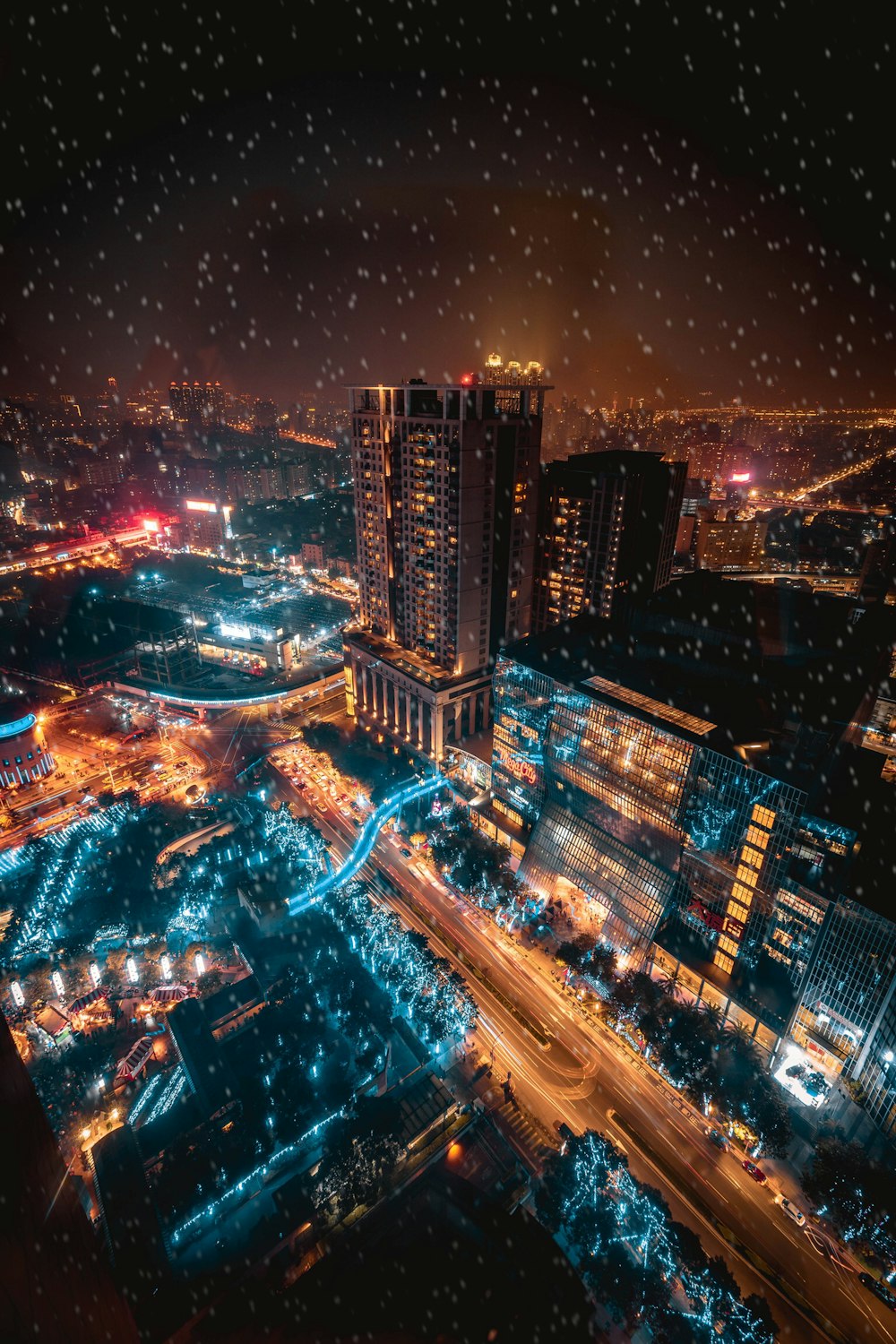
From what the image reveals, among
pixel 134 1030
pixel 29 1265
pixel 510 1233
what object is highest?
pixel 29 1265

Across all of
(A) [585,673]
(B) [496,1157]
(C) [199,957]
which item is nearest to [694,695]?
(A) [585,673]

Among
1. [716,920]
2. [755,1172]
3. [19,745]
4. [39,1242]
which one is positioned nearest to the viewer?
[39,1242]

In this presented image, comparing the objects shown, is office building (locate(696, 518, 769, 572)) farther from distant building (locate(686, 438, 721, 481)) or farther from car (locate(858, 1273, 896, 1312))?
car (locate(858, 1273, 896, 1312))

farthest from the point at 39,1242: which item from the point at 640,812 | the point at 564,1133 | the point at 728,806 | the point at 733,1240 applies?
the point at 640,812

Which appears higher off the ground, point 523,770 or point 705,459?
point 705,459

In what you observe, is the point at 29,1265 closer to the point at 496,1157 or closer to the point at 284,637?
the point at 496,1157

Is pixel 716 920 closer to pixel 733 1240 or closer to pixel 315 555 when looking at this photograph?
pixel 733 1240
